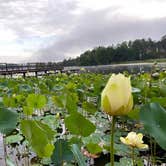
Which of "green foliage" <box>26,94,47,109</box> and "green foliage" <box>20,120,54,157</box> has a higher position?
"green foliage" <box>20,120,54,157</box>

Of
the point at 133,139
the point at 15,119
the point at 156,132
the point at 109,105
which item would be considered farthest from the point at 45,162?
the point at 109,105

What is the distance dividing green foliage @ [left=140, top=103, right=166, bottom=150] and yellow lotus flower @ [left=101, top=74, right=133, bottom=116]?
0.67ft

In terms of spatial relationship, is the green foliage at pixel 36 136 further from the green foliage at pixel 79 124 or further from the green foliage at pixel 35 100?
the green foliage at pixel 35 100

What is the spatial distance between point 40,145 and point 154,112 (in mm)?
319

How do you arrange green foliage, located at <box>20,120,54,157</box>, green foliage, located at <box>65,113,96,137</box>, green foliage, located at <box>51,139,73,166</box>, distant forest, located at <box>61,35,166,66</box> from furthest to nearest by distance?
distant forest, located at <box>61,35,166,66</box> < green foliage, located at <box>51,139,73,166</box> < green foliage, located at <box>65,113,96,137</box> < green foliage, located at <box>20,120,54,157</box>

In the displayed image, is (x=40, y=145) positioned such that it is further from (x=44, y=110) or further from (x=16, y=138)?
(x=44, y=110)

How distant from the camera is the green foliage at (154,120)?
36.1 inches

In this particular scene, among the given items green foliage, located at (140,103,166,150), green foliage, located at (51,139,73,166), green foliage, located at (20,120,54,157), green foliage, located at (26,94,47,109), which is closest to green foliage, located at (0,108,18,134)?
green foliage, located at (51,139,73,166)

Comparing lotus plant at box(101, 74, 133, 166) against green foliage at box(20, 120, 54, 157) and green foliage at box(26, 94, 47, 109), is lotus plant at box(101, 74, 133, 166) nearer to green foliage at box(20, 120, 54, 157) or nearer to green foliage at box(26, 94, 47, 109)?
green foliage at box(20, 120, 54, 157)

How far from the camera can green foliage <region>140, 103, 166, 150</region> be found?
917mm

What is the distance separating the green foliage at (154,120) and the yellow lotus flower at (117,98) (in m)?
0.20

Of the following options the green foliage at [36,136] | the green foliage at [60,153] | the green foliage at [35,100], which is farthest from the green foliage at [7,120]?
the green foliage at [35,100]

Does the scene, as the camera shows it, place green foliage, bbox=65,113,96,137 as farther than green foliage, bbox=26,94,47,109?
No

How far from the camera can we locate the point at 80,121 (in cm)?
110
